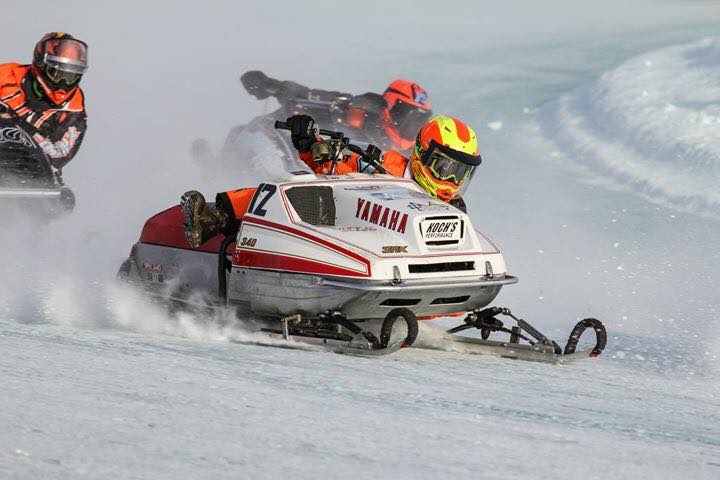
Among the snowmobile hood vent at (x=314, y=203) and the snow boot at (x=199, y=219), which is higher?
the snowmobile hood vent at (x=314, y=203)

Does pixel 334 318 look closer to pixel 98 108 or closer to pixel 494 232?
pixel 494 232

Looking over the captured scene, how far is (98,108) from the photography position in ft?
70.1

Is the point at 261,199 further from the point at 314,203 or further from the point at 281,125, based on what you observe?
the point at 281,125

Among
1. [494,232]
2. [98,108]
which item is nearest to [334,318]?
[494,232]

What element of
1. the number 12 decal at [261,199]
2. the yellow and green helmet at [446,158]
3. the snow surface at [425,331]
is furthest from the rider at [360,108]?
the number 12 decal at [261,199]

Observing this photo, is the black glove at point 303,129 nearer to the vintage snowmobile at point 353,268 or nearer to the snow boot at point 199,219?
the vintage snowmobile at point 353,268

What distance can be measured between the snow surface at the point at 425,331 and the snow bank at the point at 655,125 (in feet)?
0.20

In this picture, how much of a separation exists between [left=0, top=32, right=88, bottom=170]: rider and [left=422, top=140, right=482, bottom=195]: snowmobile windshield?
3650 millimetres

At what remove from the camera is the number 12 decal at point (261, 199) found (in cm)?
849

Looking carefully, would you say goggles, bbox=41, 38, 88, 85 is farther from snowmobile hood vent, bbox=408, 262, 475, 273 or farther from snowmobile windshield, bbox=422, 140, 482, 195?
snowmobile hood vent, bbox=408, 262, 475, 273

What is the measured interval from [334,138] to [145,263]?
1.69m

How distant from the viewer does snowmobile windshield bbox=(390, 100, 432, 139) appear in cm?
1580

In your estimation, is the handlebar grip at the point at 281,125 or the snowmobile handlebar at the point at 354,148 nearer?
the handlebar grip at the point at 281,125

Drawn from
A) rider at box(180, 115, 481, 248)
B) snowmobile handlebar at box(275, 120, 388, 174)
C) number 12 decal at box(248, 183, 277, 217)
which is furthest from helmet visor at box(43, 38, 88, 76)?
number 12 decal at box(248, 183, 277, 217)
